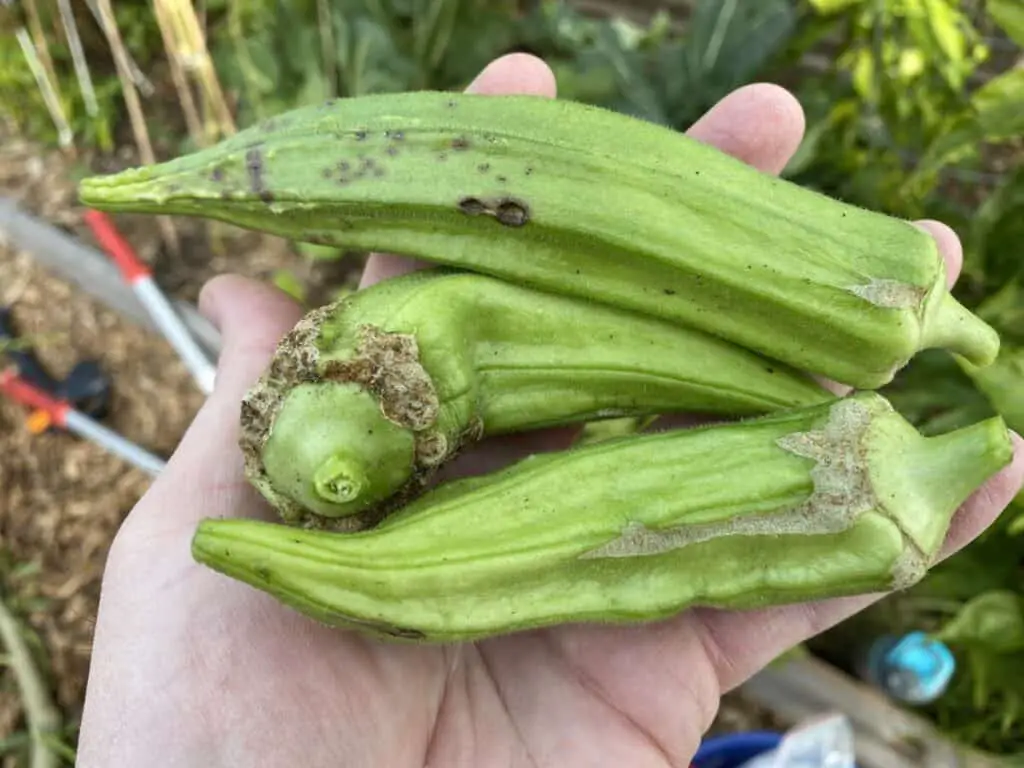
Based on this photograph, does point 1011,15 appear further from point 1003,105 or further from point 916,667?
point 916,667

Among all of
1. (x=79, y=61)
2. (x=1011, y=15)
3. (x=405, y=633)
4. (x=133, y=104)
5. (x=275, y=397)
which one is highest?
(x=79, y=61)

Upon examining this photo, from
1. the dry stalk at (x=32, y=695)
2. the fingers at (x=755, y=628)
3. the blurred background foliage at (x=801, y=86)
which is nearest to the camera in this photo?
the fingers at (x=755, y=628)

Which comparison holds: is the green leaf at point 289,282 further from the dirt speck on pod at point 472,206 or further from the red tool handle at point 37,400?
the dirt speck on pod at point 472,206

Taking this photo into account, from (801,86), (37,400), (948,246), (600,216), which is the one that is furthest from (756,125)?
(37,400)

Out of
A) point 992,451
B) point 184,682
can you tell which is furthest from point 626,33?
A: point 184,682

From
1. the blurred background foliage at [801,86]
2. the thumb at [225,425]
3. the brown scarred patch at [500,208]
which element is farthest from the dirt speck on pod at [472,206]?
the blurred background foliage at [801,86]

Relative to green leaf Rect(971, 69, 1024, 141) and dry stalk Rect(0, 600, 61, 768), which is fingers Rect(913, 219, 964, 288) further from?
dry stalk Rect(0, 600, 61, 768)

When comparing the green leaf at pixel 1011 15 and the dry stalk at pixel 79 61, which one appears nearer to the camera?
the green leaf at pixel 1011 15
